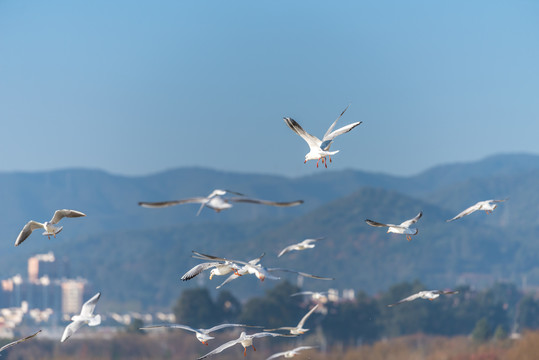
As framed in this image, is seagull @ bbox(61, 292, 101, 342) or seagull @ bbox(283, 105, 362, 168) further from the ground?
seagull @ bbox(283, 105, 362, 168)

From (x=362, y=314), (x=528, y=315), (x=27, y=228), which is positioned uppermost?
(x=27, y=228)

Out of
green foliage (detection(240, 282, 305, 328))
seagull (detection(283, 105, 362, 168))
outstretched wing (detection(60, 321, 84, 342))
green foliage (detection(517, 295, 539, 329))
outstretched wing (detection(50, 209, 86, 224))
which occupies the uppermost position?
seagull (detection(283, 105, 362, 168))

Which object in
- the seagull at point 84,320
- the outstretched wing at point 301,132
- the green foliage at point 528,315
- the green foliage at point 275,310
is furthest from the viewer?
the green foliage at point 528,315

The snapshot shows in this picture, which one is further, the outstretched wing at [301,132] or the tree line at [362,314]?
the tree line at [362,314]

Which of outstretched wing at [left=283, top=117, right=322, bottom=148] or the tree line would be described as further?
the tree line

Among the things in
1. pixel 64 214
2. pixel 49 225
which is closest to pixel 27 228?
pixel 49 225

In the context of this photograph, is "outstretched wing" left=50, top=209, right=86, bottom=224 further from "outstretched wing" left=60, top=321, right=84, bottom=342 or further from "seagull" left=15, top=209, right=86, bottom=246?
"outstretched wing" left=60, top=321, right=84, bottom=342

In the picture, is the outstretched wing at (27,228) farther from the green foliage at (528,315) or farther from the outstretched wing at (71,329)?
the green foliage at (528,315)

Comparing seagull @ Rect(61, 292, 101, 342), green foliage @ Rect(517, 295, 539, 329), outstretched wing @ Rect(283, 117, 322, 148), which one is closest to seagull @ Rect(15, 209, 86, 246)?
seagull @ Rect(61, 292, 101, 342)

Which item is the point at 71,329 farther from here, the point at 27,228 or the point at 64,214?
the point at 64,214

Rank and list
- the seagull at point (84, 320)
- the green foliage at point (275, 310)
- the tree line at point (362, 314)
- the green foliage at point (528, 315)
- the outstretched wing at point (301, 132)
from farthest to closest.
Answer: the green foliage at point (528, 315) < the tree line at point (362, 314) < the green foliage at point (275, 310) < the seagull at point (84, 320) < the outstretched wing at point (301, 132)

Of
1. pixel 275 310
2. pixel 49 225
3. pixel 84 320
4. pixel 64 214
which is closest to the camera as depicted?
pixel 64 214

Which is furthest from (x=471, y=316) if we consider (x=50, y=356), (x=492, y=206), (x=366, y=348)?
(x=492, y=206)

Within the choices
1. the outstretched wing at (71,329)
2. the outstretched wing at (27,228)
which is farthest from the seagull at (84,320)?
the outstretched wing at (27,228)
